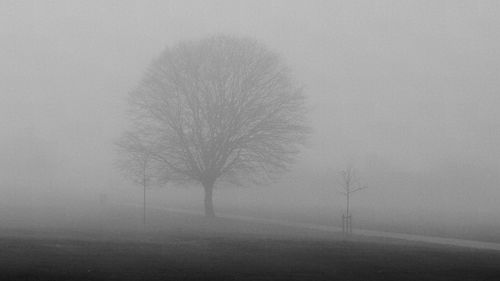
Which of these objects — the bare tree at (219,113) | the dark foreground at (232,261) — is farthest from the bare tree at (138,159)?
the dark foreground at (232,261)

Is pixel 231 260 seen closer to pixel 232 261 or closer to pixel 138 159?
pixel 232 261

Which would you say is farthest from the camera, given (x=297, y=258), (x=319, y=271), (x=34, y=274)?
(x=297, y=258)

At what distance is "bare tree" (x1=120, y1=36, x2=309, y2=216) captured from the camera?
53.2 m

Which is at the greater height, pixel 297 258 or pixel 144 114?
pixel 144 114

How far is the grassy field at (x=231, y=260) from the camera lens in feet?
67.5

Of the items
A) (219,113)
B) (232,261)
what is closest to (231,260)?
→ (232,261)

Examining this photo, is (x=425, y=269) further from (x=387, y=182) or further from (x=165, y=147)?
(x=387, y=182)

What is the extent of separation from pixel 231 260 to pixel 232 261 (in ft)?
0.93

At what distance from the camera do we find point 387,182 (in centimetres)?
11475

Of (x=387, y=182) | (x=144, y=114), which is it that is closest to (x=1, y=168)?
(x=387, y=182)

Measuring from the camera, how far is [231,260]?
24.7 m

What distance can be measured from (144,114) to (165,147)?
3.54 meters

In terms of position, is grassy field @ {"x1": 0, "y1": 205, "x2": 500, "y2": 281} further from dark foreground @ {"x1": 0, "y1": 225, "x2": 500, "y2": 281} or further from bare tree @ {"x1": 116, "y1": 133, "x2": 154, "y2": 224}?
bare tree @ {"x1": 116, "y1": 133, "x2": 154, "y2": 224}

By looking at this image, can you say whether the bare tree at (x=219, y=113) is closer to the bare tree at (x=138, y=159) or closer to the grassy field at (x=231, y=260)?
the bare tree at (x=138, y=159)
